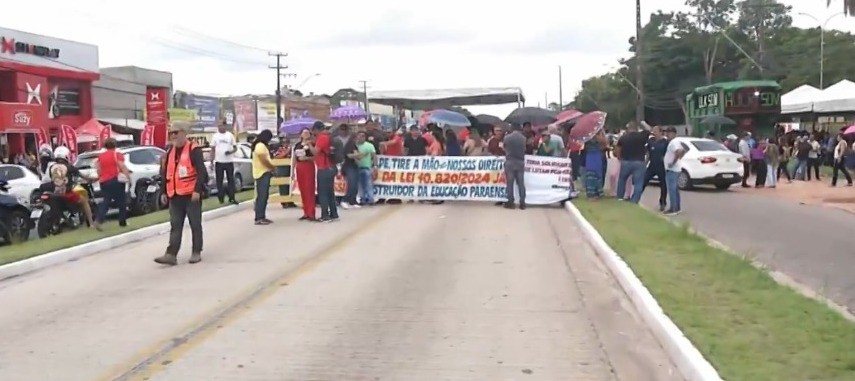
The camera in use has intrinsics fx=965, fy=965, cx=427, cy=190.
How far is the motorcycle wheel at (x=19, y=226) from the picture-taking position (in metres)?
15.6

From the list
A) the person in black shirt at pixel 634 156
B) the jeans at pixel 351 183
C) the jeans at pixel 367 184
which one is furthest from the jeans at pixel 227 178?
the person in black shirt at pixel 634 156

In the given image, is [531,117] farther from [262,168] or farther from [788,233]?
[262,168]

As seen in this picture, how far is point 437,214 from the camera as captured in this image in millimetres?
17500

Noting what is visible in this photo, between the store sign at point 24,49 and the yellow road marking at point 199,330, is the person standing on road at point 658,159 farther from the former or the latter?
the store sign at point 24,49

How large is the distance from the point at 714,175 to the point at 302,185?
13460mm

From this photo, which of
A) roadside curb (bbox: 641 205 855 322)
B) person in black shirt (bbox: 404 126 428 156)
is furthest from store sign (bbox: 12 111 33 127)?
roadside curb (bbox: 641 205 855 322)

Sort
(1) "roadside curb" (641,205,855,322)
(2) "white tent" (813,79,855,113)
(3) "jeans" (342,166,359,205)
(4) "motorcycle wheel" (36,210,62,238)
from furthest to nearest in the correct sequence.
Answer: (2) "white tent" (813,79,855,113)
(3) "jeans" (342,166,359,205)
(4) "motorcycle wheel" (36,210,62,238)
(1) "roadside curb" (641,205,855,322)

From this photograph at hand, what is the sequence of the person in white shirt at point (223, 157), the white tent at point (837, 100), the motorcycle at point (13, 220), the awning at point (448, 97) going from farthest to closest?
the awning at point (448, 97) < the white tent at point (837, 100) < the person in white shirt at point (223, 157) < the motorcycle at point (13, 220)

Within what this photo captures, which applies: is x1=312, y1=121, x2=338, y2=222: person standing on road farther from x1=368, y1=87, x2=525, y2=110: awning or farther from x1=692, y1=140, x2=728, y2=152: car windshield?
x1=368, y1=87, x2=525, y2=110: awning

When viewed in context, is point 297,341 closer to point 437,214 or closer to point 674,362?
point 674,362

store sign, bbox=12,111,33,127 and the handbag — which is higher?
store sign, bbox=12,111,33,127

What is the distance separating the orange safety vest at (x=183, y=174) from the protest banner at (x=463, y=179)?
28.2ft

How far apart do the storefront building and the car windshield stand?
23.6 m

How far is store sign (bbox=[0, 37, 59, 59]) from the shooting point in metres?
39.2
